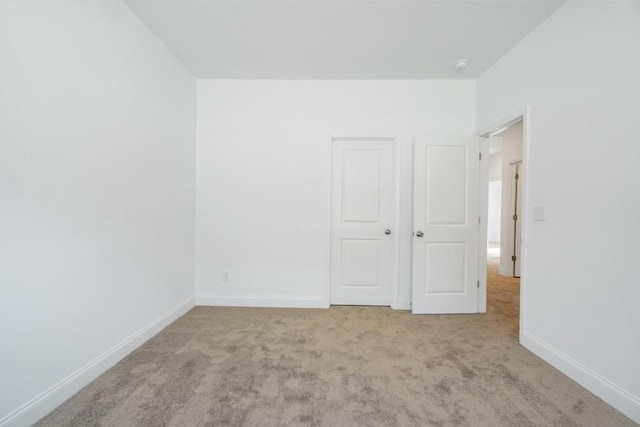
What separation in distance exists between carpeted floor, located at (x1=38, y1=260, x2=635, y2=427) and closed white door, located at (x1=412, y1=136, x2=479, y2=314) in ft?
Result: 1.13

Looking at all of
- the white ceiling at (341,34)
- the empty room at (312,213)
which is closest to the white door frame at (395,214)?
the empty room at (312,213)

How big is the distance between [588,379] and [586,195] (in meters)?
1.23

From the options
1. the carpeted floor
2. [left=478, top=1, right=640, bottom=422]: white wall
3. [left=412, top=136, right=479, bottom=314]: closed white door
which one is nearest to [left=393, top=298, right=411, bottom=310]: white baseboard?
[left=412, top=136, right=479, bottom=314]: closed white door

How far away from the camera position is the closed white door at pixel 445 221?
110 inches

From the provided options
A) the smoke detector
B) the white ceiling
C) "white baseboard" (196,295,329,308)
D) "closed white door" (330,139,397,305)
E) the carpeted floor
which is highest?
the white ceiling

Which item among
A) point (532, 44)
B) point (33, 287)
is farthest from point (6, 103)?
point (532, 44)

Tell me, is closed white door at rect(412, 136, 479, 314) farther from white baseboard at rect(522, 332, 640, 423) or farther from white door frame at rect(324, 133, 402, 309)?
white baseboard at rect(522, 332, 640, 423)

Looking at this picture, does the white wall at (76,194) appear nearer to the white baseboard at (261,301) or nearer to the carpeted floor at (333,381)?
the carpeted floor at (333,381)

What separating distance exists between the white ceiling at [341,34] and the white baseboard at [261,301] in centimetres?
264

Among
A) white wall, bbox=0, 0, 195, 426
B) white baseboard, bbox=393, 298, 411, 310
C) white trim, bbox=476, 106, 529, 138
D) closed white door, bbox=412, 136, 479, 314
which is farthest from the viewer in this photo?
white baseboard, bbox=393, 298, 411, 310

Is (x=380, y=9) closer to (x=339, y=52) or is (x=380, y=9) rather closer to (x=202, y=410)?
(x=339, y=52)

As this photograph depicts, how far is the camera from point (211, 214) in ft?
9.76

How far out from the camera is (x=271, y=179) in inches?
116

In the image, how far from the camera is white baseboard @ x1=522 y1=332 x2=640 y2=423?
1.42 metres
